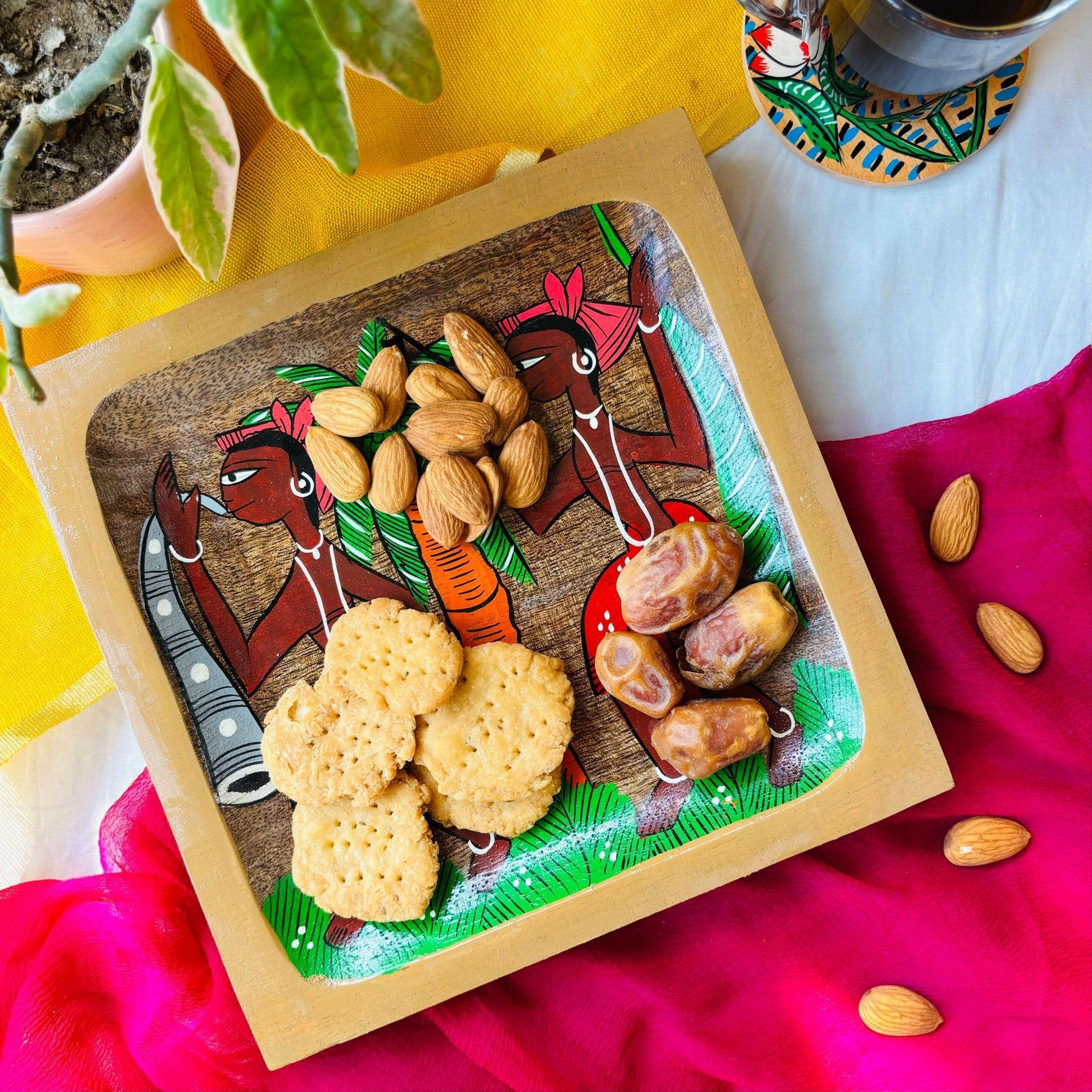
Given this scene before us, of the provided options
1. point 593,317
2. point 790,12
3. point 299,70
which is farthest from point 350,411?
point 790,12

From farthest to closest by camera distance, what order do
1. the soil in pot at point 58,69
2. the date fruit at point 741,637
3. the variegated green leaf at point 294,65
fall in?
the date fruit at point 741,637 → the soil in pot at point 58,69 → the variegated green leaf at point 294,65

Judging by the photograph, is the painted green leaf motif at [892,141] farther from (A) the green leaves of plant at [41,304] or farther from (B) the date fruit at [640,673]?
(A) the green leaves of plant at [41,304]

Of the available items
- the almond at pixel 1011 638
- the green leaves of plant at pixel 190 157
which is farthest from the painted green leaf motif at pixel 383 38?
the almond at pixel 1011 638

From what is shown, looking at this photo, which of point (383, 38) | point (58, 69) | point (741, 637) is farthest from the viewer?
point (741, 637)

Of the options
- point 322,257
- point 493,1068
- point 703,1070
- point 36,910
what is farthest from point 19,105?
point 703,1070

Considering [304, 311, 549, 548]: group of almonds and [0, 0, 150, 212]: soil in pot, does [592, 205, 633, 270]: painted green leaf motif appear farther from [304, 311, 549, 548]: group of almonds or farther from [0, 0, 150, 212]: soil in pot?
[0, 0, 150, 212]: soil in pot

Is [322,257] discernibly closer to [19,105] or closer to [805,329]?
[19,105]

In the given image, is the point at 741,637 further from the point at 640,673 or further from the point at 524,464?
the point at 524,464
